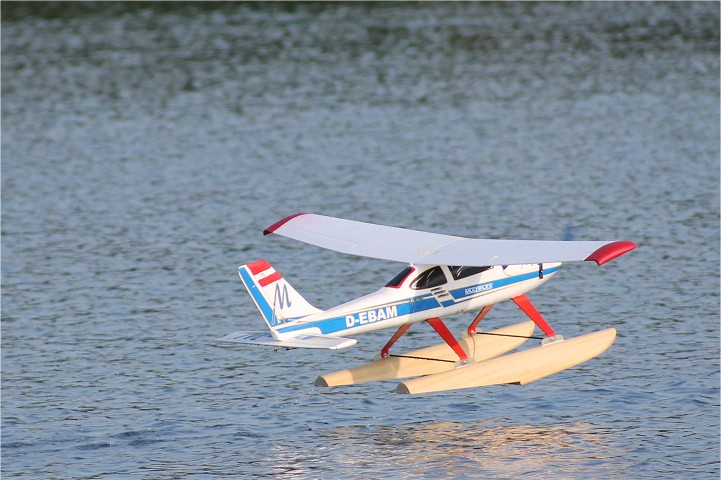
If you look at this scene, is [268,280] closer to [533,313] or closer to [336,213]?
[533,313]

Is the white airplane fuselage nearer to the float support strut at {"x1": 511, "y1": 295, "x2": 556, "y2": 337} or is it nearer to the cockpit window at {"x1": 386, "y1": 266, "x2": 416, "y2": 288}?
the cockpit window at {"x1": 386, "y1": 266, "x2": 416, "y2": 288}

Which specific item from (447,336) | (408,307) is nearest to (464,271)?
(447,336)

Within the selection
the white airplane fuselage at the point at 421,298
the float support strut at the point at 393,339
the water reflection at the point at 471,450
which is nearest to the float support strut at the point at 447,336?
the white airplane fuselage at the point at 421,298

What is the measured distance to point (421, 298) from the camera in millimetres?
23312


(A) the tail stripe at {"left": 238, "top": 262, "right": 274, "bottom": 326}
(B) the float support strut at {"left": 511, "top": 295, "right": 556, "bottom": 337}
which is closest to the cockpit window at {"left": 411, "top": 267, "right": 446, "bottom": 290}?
(B) the float support strut at {"left": 511, "top": 295, "right": 556, "bottom": 337}

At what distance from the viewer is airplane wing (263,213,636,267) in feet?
72.5

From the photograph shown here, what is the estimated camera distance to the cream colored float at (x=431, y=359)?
2402 cm

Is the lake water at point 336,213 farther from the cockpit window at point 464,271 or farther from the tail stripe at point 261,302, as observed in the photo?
the cockpit window at point 464,271

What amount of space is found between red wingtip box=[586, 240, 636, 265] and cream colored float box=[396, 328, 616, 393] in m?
3.13

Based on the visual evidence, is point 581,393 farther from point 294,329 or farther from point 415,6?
point 415,6

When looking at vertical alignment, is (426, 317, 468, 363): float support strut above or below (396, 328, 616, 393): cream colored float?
above

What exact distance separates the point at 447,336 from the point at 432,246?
183 cm

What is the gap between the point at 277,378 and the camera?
2639 centimetres

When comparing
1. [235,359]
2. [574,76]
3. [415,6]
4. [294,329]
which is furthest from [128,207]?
[415,6]
